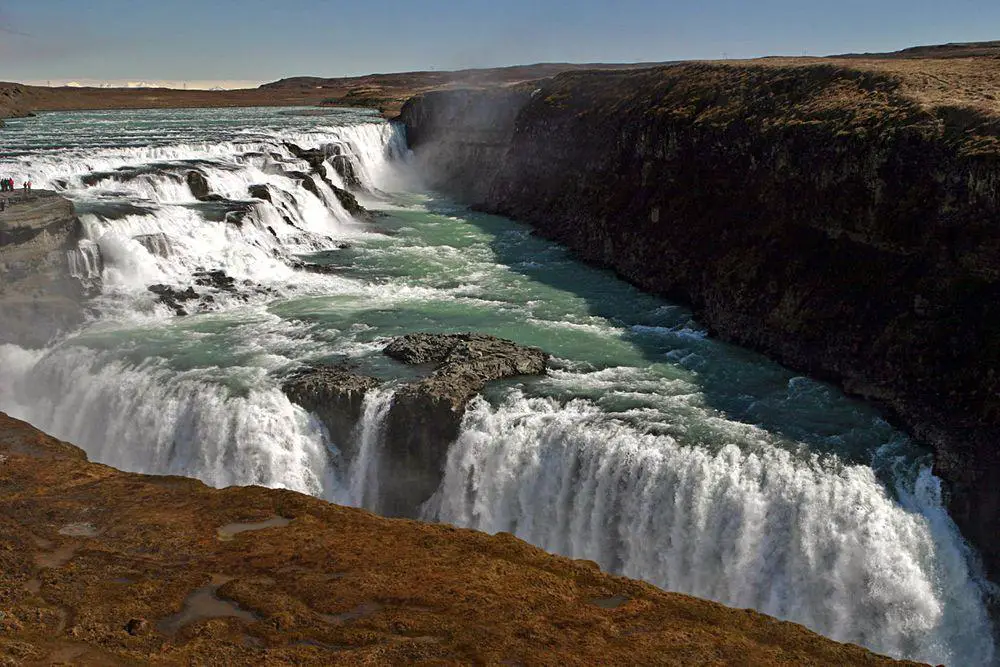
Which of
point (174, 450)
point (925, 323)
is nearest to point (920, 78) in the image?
point (925, 323)

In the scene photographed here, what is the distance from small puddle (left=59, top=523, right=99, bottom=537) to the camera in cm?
1304

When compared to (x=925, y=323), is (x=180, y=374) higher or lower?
lower

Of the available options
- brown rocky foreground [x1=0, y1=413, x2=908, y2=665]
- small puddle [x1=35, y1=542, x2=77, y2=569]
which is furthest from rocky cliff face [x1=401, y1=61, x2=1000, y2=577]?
small puddle [x1=35, y1=542, x2=77, y2=569]

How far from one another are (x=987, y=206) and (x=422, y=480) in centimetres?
1424

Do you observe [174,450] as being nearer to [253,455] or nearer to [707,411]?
[253,455]

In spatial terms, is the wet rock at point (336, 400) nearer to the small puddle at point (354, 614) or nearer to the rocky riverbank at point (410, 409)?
the rocky riverbank at point (410, 409)

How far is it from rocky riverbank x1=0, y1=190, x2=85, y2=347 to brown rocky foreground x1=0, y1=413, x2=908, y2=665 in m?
10.8

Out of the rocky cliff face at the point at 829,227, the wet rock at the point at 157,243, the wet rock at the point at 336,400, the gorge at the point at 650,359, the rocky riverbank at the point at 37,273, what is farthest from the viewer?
the wet rock at the point at 157,243

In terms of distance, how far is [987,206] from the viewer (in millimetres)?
18703

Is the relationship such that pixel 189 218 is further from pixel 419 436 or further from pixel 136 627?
pixel 136 627

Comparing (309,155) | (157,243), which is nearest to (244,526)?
(157,243)

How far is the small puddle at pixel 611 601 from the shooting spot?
459 inches

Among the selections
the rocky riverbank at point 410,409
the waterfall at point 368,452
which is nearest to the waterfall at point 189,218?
the rocky riverbank at point 410,409

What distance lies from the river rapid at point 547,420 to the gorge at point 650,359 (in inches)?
2.9
